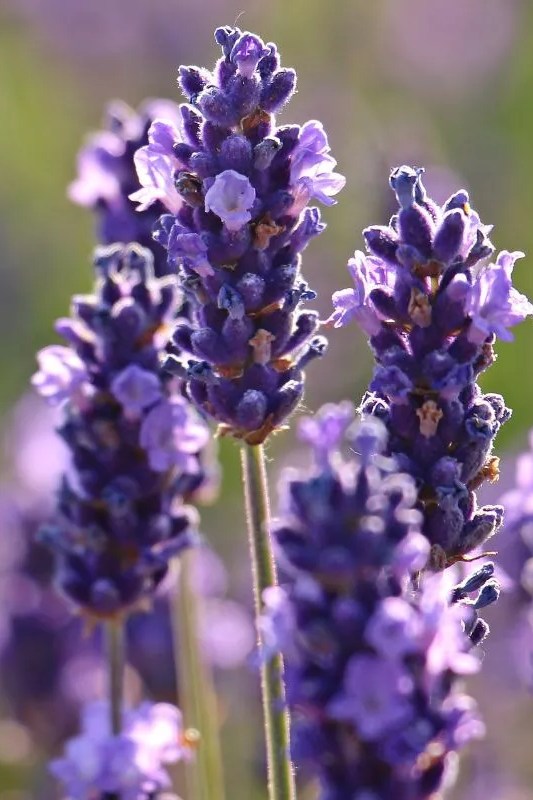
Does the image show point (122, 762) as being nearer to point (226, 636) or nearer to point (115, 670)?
point (115, 670)

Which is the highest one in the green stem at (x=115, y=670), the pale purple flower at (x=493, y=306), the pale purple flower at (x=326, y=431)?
the pale purple flower at (x=493, y=306)

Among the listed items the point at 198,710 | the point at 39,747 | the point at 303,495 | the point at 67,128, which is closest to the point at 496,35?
the point at 67,128

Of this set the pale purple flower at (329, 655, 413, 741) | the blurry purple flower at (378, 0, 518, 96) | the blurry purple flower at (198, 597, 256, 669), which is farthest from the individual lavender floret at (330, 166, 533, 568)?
the blurry purple flower at (378, 0, 518, 96)

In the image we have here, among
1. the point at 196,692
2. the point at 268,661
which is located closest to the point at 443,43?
the point at 196,692

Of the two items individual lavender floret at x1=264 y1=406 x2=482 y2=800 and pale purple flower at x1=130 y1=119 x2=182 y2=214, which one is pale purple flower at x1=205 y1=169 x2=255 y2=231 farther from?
individual lavender floret at x1=264 y1=406 x2=482 y2=800

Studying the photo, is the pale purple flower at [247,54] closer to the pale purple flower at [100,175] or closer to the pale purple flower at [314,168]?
the pale purple flower at [314,168]

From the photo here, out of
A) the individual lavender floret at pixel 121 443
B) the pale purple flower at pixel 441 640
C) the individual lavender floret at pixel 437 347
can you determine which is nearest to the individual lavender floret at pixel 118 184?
the individual lavender floret at pixel 121 443

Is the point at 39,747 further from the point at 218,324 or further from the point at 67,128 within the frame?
the point at 67,128
